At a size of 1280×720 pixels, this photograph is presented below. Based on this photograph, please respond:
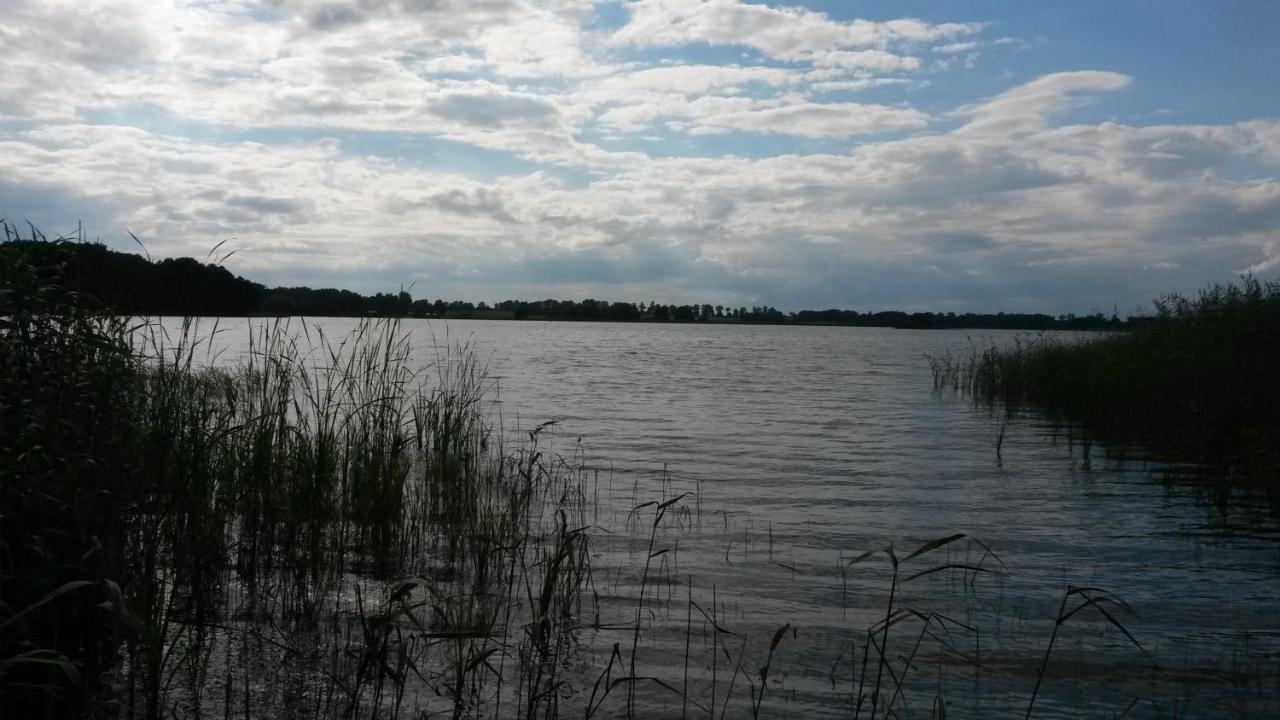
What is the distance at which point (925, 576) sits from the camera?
27.6 ft

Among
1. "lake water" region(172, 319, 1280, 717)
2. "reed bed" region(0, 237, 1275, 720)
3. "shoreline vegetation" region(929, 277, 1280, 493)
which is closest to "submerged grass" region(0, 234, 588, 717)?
"reed bed" region(0, 237, 1275, 720)

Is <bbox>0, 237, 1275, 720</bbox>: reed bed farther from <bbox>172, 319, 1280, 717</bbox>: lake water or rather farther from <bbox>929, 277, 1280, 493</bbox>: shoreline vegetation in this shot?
<bbox>929, 277, 1280, 493</bbox>: shoreline vegetation

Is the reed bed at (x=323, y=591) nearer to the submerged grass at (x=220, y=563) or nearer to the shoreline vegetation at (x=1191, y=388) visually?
the submerged grass at (x=220, y=563)

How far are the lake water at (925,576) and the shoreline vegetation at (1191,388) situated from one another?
1202 mm

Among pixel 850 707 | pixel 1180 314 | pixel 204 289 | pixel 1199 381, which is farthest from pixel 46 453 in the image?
pixel 1180 314

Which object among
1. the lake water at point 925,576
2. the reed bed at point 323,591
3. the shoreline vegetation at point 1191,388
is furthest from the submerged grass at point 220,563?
the shoreline vegetation at point 1191,388

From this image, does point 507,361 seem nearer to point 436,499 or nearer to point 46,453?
point 436,499

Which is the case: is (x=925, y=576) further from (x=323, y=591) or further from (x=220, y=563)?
(x=220, y=563)

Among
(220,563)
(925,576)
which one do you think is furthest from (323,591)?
(925,576)

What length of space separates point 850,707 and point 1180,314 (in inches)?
753

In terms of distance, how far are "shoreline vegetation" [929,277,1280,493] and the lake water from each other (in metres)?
1.20

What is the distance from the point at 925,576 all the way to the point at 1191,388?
34.5 feet

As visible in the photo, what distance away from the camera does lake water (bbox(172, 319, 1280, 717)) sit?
5613 millimetres

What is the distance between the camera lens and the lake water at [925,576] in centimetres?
561
